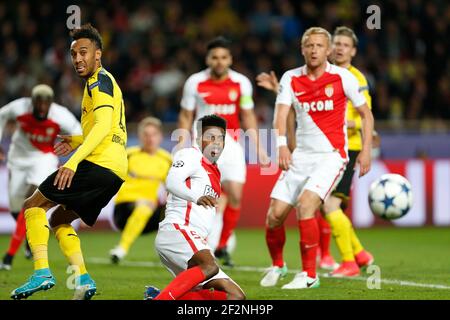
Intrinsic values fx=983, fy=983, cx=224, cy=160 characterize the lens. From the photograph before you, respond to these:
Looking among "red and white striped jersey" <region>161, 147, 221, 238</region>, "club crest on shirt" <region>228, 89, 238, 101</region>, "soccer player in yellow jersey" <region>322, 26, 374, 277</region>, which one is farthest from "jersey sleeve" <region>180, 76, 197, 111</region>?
"red and white striped jersey" <region>161, 147, 221, 238</region>

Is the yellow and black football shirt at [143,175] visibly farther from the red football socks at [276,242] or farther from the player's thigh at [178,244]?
the player's thigh at [178,244]

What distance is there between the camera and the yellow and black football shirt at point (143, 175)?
12.2 meters

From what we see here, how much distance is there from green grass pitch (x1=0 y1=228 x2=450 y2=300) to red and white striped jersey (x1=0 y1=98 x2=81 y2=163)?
1281 millimetres

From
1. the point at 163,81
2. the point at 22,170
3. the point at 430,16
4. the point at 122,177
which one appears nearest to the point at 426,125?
the point at 430,16

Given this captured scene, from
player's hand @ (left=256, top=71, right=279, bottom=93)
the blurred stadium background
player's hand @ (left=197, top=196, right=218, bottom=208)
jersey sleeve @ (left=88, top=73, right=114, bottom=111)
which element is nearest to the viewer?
player's hand @ (left=197, top=196, right=218, bottom=208)

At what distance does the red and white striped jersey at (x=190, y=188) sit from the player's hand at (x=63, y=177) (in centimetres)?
71

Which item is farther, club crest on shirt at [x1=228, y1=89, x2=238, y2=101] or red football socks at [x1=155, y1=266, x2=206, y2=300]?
club crest on shirt at [x1=228, y1=89, x2=238, y2=101]

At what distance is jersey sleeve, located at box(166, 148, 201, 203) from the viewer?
714 cm

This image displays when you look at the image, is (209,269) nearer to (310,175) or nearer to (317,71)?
(310,175)

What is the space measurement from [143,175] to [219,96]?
6.12 ft

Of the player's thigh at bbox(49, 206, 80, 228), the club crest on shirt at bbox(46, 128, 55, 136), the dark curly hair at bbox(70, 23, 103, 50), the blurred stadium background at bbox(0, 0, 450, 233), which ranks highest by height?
the blurred stadium background at bbox(0, 0, 450, 233)

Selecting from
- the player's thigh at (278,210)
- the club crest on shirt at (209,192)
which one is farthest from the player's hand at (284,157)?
the club crest on shirt at (209,192)

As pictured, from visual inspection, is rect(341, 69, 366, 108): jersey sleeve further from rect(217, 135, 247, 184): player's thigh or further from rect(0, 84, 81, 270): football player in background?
rect(0, 84, 81, 270): football player in background
